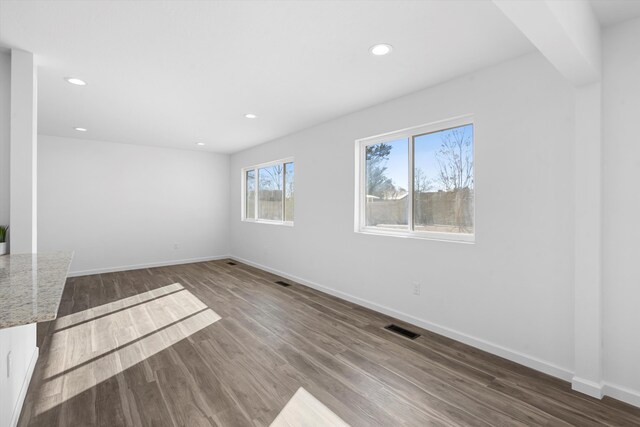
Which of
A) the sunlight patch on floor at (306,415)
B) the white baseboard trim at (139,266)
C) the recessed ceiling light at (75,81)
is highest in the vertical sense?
the recessed ceiling light at (75,81)

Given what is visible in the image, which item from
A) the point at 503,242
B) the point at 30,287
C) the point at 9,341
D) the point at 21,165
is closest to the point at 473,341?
the point at 503,242

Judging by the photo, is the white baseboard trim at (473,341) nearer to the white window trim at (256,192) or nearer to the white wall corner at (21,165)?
the white window trim at (256,192)

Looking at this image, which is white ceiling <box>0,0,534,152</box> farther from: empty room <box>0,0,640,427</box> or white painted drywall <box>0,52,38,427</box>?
white painted drywall <box>0,52,38,427</box>

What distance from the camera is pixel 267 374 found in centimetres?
238

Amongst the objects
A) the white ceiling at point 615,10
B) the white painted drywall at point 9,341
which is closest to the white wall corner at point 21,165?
the white painted drywall at point 9,341

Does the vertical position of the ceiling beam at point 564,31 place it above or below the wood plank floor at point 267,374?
above

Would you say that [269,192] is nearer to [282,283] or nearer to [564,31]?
[282,283]

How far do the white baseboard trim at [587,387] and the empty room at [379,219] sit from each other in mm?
11

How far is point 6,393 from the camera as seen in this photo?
64.1 inches

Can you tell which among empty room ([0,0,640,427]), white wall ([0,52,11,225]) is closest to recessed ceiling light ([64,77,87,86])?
empty room ([0,0,640,427])

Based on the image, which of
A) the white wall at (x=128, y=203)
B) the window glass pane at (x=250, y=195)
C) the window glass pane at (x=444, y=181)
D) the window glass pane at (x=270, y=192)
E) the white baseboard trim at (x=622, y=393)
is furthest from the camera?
the window glass pane at (x=250, y=195)

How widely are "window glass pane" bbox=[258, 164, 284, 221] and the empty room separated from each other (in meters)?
1.77

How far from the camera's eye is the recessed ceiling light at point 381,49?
2393 millimetres

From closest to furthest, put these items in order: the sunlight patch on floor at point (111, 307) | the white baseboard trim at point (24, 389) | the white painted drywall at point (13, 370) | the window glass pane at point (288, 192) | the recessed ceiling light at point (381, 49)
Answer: the white painted drywall at point (13, 370), the white baseboard trim at point (24, 389), the recessed ceiling light at point (381, 49), the sunlight patch on floor at point (111, 307), the window glass pane at point (288, 192)
